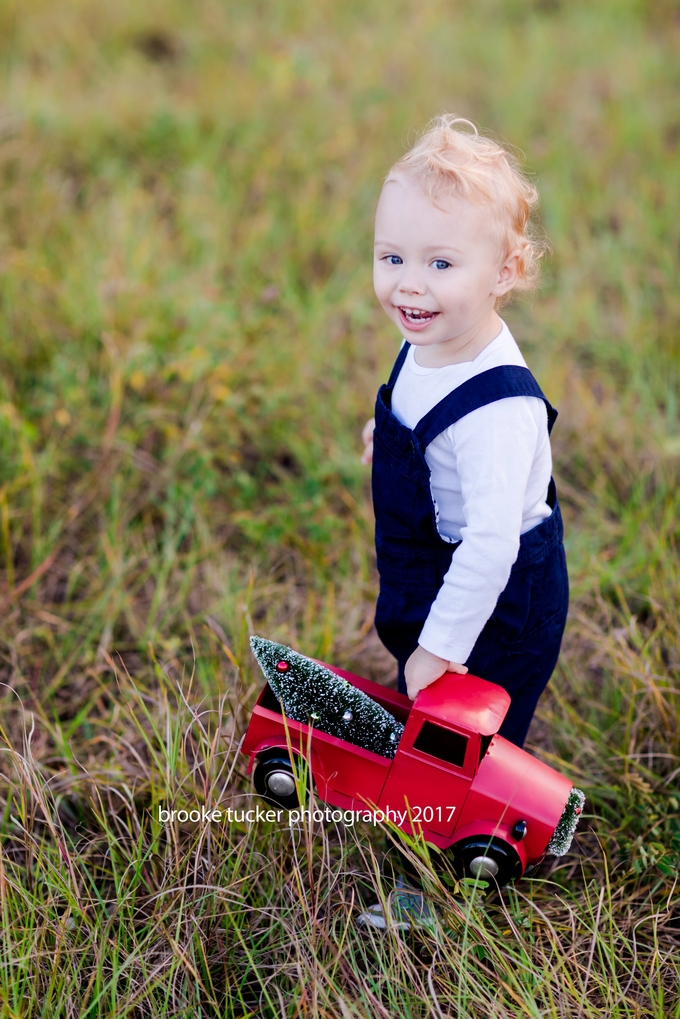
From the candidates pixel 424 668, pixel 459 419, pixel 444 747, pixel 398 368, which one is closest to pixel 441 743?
pixel 444 747

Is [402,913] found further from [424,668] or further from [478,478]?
[478,478]

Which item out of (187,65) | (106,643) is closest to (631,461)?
(106,643)

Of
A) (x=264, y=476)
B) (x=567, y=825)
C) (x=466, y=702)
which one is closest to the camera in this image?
(x=466, y=702)

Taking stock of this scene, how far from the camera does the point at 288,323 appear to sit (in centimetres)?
338

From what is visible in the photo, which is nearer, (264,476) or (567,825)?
(567,825)

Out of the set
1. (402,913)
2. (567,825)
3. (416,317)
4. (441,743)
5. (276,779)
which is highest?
(416,317)

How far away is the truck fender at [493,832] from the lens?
1.63 m

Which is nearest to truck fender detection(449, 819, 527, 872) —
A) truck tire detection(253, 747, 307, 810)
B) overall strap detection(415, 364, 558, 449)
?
truck tire detection(253, 747, 307, 810)

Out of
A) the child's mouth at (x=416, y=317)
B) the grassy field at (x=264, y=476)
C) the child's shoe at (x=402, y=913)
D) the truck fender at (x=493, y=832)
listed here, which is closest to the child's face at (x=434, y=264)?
the child's mouth at (x=416, y=317)

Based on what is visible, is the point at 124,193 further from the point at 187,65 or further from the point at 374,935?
the point at 374,935

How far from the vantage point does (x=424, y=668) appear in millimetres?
1565

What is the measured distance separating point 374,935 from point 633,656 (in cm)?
91

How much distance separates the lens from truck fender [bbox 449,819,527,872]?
1.63 metres

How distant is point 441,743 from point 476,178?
99 centimetres
